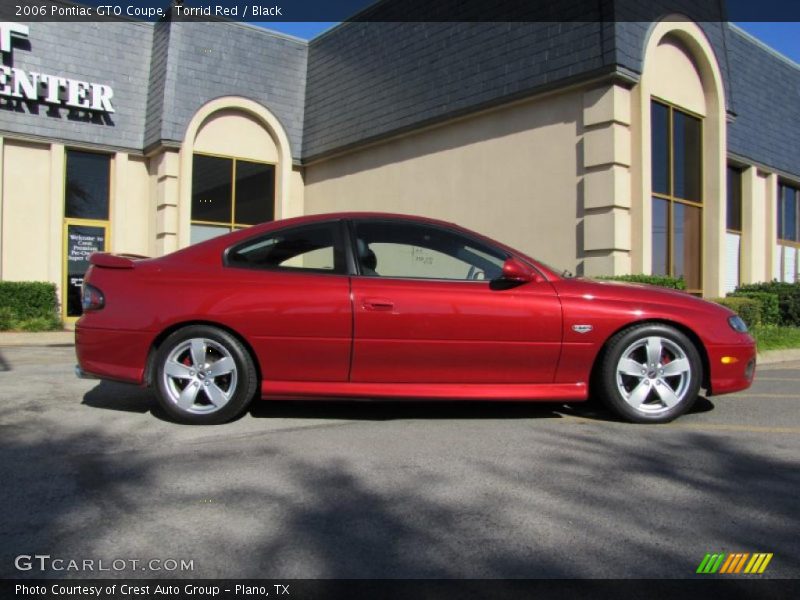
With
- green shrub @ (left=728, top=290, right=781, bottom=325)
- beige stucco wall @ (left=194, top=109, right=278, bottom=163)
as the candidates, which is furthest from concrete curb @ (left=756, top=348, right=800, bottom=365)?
beige stucco wall @ (left=194, top=109, right=278, bottom=163)

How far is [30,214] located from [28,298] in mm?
1913

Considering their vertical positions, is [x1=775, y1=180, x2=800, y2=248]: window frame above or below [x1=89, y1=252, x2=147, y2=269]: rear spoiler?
above

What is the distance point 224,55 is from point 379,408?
11715mm

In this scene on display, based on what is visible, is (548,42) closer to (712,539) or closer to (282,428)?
(282,428)

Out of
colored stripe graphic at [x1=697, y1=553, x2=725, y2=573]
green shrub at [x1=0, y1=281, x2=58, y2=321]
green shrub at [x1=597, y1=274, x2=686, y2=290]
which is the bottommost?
colored stripe graphic at [x1=697, y1=553, x2=725, y2=573]

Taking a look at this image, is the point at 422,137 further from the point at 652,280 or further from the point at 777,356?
the point at 777,356

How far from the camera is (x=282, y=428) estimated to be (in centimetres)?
453

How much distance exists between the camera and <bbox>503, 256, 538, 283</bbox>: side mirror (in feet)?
15.0

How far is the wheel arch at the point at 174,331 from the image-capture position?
456cm

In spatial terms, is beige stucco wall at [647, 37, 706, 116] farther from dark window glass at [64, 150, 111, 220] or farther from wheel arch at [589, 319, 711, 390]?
dark window glass at [64, 150, 111, 220]

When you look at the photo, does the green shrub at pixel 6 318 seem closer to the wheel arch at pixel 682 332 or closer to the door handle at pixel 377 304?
the door handle at pixel 377 304

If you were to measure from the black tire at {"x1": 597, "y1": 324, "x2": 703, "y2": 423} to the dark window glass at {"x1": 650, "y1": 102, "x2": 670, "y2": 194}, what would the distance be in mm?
6981

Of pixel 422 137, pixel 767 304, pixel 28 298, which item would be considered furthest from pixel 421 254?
pixel 28 298

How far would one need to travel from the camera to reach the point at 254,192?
50.2 feet
